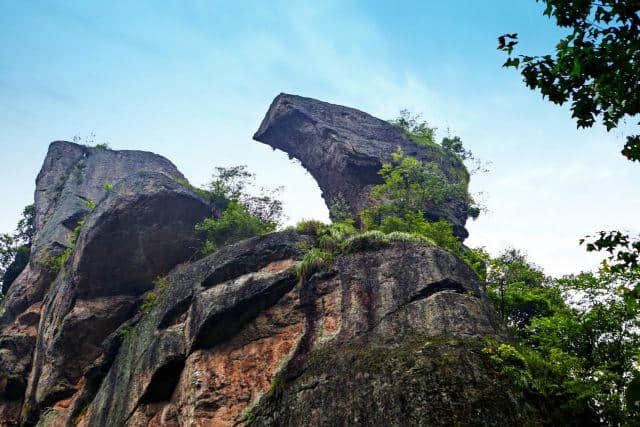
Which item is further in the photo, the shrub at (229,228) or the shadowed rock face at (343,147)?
the shadowed rock face at (343,147)

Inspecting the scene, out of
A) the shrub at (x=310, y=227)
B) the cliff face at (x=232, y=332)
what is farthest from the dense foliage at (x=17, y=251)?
the shrub at (x=310, y=227)

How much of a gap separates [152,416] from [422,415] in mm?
9329

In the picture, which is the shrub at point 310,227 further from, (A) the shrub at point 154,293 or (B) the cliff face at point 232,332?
(A) the shrub at point 154,293

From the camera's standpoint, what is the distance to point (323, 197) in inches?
1162

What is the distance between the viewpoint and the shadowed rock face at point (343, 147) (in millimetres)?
26172

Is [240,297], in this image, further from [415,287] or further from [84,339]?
[84,339]

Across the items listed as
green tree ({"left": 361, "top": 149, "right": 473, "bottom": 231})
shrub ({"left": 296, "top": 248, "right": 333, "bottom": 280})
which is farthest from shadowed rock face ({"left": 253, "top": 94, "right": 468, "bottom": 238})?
shrub ({"left": 296, "top": 248, "right": 333, "bottom": 280})

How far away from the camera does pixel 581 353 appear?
497 inches

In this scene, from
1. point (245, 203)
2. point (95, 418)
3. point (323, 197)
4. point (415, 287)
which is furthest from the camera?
point (323, 197)

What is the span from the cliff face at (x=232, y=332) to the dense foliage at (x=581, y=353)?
0.87 m

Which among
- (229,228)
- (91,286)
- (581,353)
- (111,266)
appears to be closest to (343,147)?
(229,228)

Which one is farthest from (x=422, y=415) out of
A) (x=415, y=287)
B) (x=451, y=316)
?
(x=415, y=287)

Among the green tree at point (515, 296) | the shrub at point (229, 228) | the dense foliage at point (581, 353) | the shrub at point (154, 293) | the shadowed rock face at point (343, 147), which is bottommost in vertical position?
the dense foliage at point (581, 353)

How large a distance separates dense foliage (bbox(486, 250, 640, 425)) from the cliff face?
2.87 ft
